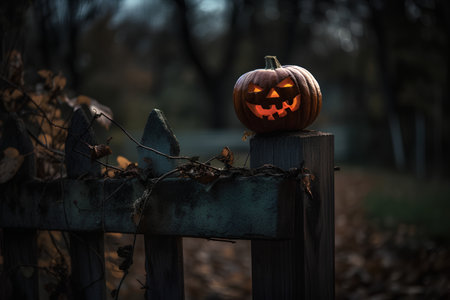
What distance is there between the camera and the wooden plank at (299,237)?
3.91 ft

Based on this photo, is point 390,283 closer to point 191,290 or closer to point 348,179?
point 191,290

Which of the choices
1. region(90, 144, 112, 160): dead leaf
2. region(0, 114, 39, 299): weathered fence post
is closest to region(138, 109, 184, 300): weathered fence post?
region(90, 144, 112, 160): dead leaf

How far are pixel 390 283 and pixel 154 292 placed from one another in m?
2.17

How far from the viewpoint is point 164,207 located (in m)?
1.28

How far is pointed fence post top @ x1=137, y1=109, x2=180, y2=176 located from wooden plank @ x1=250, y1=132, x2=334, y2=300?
0.27 metres

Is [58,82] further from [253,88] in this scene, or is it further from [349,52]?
[349,52]

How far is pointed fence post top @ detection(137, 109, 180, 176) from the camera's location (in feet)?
4.36

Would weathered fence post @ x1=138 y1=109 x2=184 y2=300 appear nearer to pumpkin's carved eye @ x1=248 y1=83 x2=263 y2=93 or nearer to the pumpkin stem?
pumpkin's carved eye @ x1=248 y1=83 x2=263 y2=93

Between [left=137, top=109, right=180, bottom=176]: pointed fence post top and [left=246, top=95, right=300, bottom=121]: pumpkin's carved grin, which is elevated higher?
[left=246, top=95, right=300, bottom=121]: pumpkin's carved grin

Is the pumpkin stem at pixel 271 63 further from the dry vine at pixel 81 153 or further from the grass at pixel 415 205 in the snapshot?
the grass at pixel 415 205

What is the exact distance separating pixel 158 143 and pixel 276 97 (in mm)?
456

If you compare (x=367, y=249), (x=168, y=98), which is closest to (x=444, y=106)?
(x=367, y=249)

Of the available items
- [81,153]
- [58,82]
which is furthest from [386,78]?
[81,153]

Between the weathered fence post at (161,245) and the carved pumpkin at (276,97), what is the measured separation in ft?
0.96
